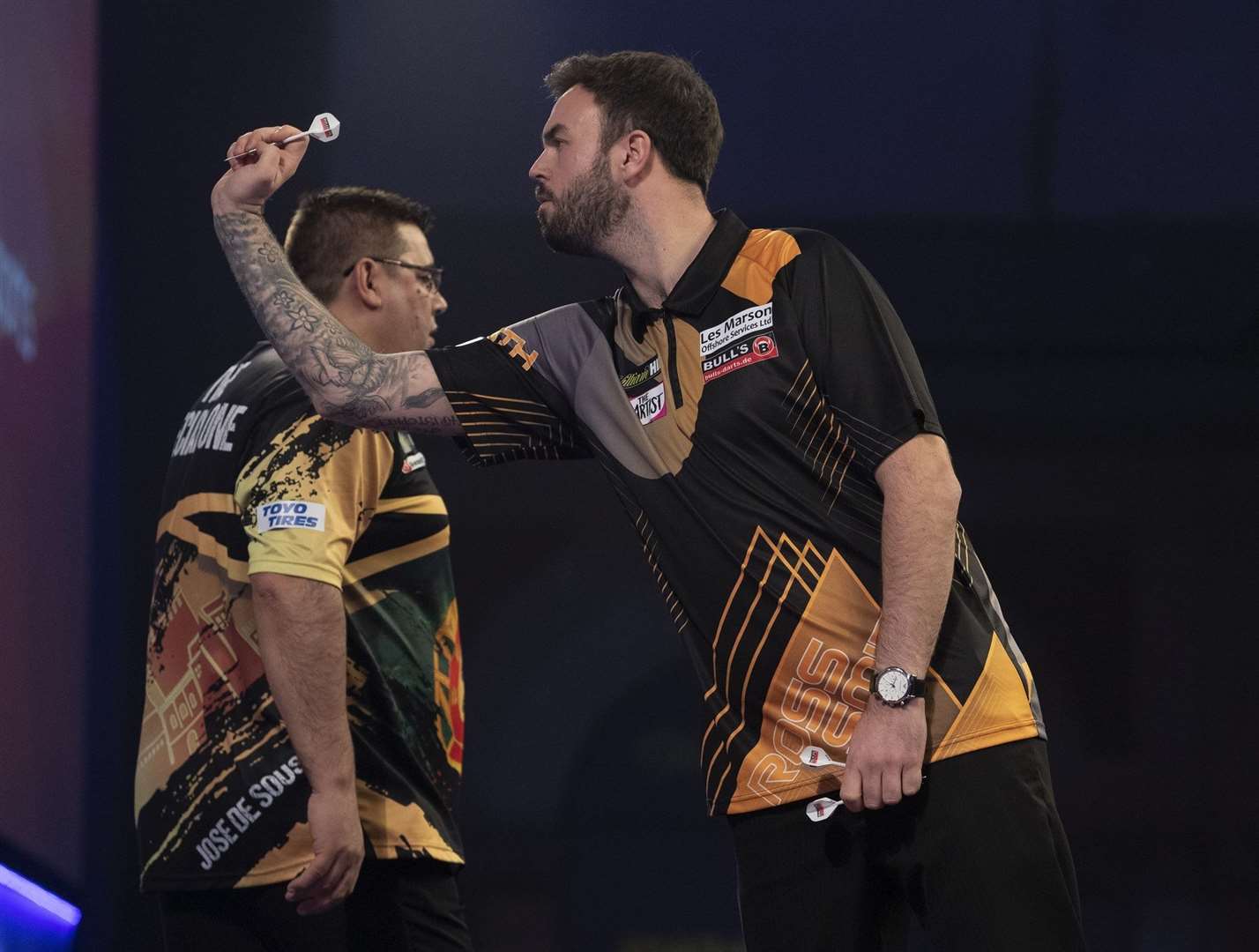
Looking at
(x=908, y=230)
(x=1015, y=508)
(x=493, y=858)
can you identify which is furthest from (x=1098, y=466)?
(x=493, y=858)

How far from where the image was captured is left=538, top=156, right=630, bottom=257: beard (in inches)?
75.0

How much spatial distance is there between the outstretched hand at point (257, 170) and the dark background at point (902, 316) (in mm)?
1624

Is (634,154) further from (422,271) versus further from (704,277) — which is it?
(422,271)

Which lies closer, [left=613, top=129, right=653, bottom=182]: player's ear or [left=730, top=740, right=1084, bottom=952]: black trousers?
[left=730, top=740, right=1084, bottom=952]: black trousers

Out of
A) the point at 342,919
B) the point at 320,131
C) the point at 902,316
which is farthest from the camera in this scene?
the point at 902,316

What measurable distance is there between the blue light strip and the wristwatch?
6.65ft

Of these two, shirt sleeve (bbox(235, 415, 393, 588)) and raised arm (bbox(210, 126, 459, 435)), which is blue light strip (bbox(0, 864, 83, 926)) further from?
raised arm (bbox(210, 126, 459, 435))

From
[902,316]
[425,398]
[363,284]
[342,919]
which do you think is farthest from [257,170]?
[902,316]

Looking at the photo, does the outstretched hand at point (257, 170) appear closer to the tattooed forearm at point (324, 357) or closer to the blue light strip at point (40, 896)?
the tattooed forearm at point (324, 357)

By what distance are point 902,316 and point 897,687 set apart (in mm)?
2023

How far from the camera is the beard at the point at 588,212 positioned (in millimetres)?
1905

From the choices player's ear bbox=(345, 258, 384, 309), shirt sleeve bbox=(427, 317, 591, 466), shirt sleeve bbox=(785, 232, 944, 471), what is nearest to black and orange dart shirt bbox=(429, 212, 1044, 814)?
shirt sleeve bbox=(785, 232, 944, 471)

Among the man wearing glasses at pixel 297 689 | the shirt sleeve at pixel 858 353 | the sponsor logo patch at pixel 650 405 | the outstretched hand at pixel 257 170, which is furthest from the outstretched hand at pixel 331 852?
the shirt sleeve at pixel 858 353

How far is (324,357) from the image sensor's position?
1.82 meters
